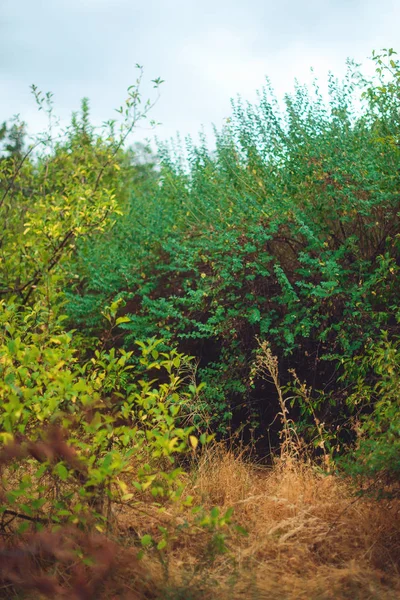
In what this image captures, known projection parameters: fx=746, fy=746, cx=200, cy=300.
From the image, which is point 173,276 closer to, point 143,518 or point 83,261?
point 83,261

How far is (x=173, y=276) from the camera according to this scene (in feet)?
25.9

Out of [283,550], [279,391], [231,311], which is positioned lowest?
[283,550]

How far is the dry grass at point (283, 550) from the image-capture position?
373 cm

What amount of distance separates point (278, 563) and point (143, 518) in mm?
1065

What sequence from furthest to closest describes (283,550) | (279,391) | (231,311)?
(231,311) < (279,391) < (283,550)

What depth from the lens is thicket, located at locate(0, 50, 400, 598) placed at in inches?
169

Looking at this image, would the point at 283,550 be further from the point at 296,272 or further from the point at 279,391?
the point at 296,272

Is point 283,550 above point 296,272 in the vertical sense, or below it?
below

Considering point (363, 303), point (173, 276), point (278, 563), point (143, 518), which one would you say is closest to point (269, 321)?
point (363, 303)

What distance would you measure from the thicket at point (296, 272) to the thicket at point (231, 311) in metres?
0.02

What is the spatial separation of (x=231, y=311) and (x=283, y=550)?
8.71ft

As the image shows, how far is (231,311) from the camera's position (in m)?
6.52

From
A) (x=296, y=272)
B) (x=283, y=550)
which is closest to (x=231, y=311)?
(x=296, y=272)

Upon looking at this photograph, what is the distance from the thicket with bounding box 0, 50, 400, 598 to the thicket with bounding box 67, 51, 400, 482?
0.08ft
